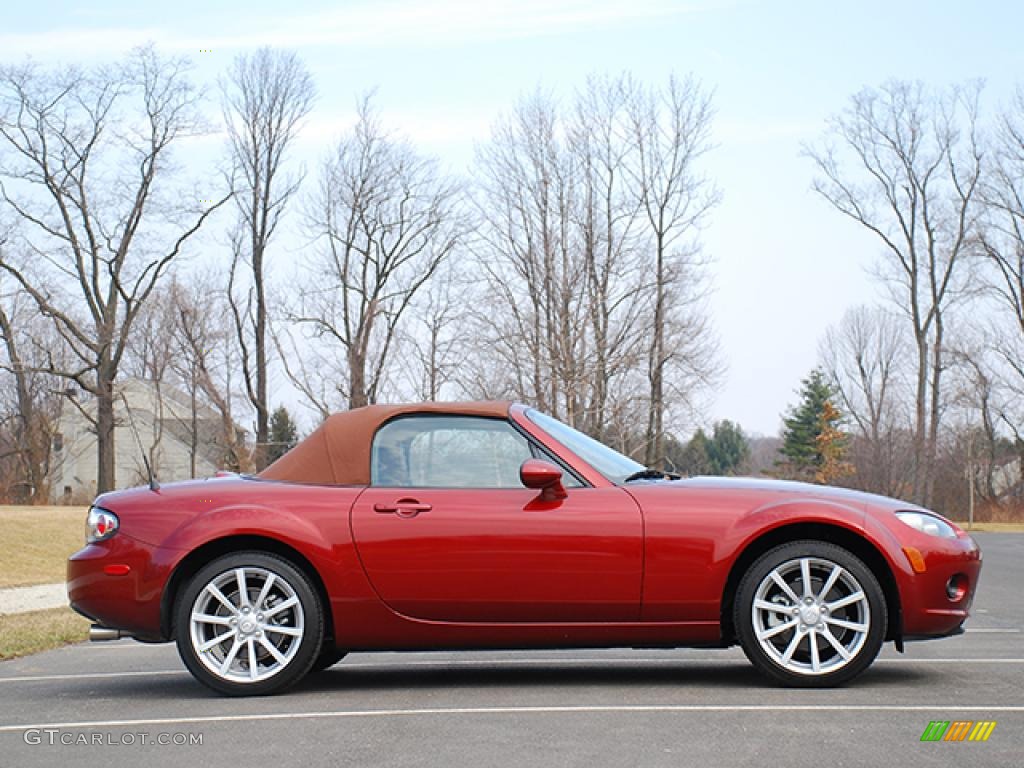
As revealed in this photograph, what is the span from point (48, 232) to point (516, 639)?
42258 millimetres

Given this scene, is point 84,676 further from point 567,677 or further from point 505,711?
point 505,711

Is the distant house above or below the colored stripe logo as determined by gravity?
above

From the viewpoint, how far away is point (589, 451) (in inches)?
271

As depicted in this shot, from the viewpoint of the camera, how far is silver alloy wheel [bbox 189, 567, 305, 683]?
6.48 metres

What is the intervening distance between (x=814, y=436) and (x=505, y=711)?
91663 millimetres

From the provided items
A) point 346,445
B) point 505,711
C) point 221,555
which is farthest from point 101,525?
point 505,711

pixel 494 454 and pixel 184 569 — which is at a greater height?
pixel 494 454

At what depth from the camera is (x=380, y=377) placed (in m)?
47.7

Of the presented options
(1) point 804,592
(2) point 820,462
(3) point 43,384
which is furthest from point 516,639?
(2) point 820,462

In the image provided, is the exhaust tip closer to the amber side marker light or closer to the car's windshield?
the car's windshield

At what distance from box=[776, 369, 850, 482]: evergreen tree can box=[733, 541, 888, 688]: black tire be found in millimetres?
84471

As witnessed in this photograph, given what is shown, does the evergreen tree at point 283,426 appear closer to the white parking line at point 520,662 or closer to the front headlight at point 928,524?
the white parking line at point 520,662

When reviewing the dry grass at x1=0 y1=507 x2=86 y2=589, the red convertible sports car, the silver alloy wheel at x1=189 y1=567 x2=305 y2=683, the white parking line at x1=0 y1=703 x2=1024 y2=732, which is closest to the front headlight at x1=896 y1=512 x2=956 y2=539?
the red convertible sports car

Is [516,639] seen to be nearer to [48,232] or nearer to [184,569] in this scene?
[184,569]
